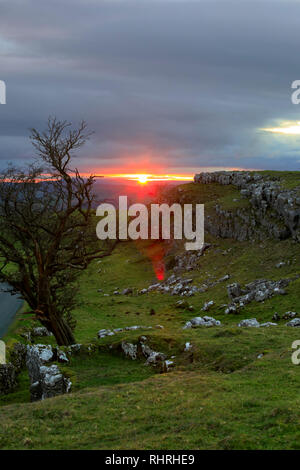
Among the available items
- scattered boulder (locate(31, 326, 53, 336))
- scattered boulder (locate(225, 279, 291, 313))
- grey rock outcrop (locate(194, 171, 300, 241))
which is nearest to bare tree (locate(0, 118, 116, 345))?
Result: scattered boulder (locate(31, 326, 53, 336))

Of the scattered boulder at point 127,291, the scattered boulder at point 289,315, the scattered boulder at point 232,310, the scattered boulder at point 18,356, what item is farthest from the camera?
the scattered boulder at point 127,291

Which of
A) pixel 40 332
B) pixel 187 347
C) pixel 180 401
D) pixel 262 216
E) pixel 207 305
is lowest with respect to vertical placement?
pixel 40 332

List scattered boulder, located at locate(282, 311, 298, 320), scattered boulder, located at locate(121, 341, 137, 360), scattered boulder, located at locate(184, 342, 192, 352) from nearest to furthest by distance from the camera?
scattered boulder, located at locate(184, 342, 192, 352)
scattered boulder, located at locate(121, 341, 137, 360)
scattered boulder, located at locate(282, 311, 298, 320)

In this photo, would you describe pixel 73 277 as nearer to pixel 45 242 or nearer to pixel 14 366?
pixel 45 242

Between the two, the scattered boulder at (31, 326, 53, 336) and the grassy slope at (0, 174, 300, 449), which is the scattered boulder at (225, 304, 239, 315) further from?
the scattered boulder at (31, 326, 53, 336)

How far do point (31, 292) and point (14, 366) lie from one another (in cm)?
562

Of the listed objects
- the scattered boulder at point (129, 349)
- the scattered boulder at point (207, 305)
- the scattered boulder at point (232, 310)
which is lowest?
the scattered boulder at point (207, 305)

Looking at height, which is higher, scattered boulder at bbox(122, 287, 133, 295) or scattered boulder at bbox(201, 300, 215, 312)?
scattered boulder at bbox(201, 300, 215, 312)

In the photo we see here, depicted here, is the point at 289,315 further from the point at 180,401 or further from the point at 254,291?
the point at 180,401

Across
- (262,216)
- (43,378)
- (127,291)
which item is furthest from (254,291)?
(43,378)

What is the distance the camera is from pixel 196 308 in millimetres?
53938

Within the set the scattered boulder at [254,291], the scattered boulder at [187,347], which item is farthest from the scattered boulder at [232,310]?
the scattered boulder at [187,347]

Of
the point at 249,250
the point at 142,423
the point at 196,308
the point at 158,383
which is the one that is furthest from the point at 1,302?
the point at 142,423

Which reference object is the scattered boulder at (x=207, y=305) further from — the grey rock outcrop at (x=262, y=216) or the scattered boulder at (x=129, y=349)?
the scattered boulder at (x=129, y=349)
